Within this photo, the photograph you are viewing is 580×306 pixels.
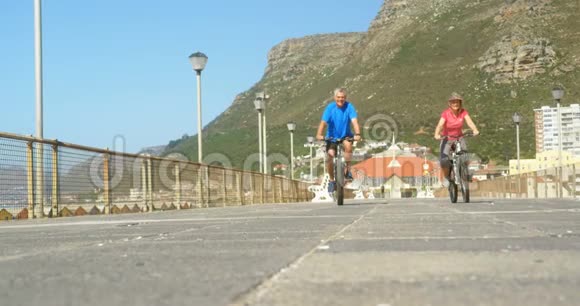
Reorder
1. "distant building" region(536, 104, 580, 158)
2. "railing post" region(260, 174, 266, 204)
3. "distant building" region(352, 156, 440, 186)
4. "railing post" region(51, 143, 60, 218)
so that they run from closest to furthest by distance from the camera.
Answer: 1. "railing post" region(51, 143, 60, 218)
2. "railing post" region(260, 174, 266, 204)
3. "distant building" region(536, 104, 580, 158)
4. "distant building" region(352, 156, 440, 186)

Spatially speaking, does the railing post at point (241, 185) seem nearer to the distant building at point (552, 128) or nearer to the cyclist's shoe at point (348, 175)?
the cyclist's shoe at point (348, 175)

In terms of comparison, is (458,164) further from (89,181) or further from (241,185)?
(241,185)

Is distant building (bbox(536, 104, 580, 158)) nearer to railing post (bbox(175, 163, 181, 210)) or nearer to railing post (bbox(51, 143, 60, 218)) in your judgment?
railing post (bbox(175, 163, 181, 210))

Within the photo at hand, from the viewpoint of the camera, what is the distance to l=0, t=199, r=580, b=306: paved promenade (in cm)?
286

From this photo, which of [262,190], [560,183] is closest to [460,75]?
[262,190]

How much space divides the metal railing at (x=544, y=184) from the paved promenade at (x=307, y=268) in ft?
57.5

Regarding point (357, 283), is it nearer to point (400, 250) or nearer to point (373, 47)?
point (400, 250)

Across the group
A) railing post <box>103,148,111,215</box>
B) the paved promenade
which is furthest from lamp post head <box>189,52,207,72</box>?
the paved promenade

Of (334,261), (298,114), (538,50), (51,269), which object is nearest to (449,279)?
(334,261)

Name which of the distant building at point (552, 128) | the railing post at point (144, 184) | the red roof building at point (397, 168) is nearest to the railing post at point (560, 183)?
the railing post at point (144, 184)

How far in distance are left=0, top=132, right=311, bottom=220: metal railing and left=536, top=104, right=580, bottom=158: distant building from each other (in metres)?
36.0

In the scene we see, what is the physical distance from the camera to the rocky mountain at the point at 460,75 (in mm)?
91625

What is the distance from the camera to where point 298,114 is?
5394 inches

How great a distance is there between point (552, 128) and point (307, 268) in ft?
248
